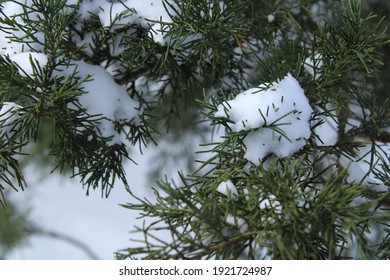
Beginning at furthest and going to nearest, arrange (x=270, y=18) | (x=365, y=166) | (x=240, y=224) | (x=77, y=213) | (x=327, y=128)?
(x=77, y=213) → (x=327, y=128) → (x=365, y=166) → (x=270, y=18) → (x=240, y=224)

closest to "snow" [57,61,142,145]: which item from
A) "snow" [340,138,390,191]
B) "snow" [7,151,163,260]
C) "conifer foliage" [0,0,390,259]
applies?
"conifer foliage" [0,0,390,259]

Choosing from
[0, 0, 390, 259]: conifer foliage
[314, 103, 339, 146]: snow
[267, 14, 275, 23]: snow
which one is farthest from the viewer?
[267, 14, 275, 23]: snow

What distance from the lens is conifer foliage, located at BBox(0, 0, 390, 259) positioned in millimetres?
412

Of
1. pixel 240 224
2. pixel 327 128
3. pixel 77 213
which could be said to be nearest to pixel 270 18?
pixel 240 224

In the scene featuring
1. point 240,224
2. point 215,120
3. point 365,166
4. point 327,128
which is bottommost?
point 240,224

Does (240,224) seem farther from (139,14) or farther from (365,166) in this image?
(365,166)

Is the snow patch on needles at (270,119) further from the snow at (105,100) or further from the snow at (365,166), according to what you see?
the snow at (105,100)

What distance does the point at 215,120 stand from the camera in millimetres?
473

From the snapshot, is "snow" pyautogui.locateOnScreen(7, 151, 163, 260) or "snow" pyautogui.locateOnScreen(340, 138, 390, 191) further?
"snow" pyautogui.locateOnScreen(7, 151, 163, 260)

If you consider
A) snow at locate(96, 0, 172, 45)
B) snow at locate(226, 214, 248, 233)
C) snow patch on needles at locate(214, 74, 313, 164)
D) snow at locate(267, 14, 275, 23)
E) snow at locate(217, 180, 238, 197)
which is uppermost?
snow at locate(267, 14, 275, 23)

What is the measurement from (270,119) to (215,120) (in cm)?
5

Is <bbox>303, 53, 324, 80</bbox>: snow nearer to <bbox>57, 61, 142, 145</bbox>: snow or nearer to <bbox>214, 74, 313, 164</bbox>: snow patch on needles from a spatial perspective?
<bbox>214, 74, 313, 164</bbox>: snow patch on needles

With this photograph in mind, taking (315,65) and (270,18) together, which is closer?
(315,65)
